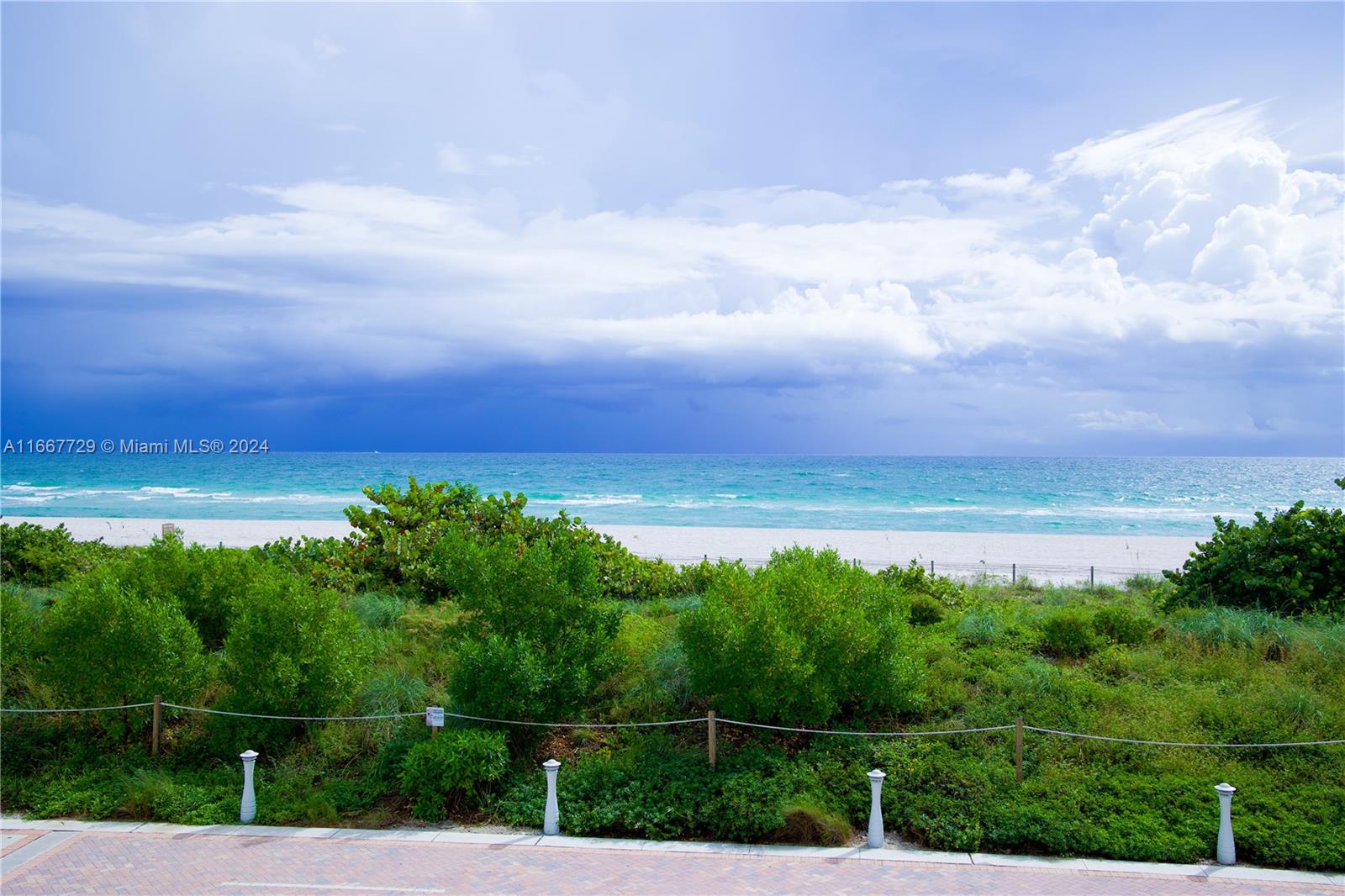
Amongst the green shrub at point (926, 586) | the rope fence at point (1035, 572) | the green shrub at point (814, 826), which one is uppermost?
the green shrub at point (926, 586)

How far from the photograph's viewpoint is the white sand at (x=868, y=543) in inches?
1312

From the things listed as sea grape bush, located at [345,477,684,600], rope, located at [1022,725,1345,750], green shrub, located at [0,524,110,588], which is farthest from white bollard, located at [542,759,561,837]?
green shrub, located at [0,524,110,588]

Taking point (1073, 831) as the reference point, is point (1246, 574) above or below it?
above

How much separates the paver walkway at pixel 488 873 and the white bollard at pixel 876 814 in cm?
26

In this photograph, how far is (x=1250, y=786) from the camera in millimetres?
8930

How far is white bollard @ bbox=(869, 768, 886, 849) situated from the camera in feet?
27.7

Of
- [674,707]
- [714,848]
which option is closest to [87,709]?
[674,707]

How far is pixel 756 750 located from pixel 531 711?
253cm

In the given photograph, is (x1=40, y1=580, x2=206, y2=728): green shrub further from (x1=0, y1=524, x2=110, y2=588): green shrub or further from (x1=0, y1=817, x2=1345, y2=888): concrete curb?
(x1=0, y1=524, x2=110, y2=588): green shrub

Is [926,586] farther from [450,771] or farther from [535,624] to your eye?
[450,771]

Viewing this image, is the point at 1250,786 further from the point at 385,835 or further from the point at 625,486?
the point at 625,486

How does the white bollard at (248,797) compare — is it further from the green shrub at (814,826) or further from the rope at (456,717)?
the green shrub at (814,826)

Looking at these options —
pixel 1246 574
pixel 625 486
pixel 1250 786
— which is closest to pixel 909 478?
pixel 625 486

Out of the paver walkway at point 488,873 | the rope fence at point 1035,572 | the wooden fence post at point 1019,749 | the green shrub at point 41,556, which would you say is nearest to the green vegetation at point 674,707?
the wooden fence post at point 1019,749
